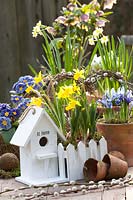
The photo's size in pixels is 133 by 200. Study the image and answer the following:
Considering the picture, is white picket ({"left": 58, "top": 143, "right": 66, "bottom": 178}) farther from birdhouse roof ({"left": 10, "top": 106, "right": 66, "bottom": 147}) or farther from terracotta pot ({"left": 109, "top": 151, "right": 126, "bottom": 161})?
terracotta pot ({"left": 109, "top": 151, "right": 126, "bottom": 161})

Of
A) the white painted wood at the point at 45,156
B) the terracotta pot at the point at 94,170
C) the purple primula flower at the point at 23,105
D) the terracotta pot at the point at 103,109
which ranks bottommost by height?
the terracotta pot at the point at 94,170

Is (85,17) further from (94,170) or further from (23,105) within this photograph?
(94,170)

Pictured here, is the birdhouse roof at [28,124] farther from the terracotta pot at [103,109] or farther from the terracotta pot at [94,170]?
the terracotta pot at [103,109]

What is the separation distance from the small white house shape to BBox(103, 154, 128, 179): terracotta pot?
0.46 ft

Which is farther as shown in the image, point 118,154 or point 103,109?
point 103,109

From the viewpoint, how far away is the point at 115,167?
6.18 feet

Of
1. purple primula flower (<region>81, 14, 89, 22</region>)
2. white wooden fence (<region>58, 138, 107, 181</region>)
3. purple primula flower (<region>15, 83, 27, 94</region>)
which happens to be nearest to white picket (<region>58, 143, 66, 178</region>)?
white wooden fence (<region>58, 138, 107, 181</region>)

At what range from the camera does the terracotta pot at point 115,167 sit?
1880 millimetres

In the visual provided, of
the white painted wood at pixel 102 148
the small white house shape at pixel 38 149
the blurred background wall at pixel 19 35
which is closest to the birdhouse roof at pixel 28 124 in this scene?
the small white house shape at pixel 38 149

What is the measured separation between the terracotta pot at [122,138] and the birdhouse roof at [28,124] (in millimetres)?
202

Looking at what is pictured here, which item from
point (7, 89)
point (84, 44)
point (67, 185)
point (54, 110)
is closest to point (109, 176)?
point (67, 185)

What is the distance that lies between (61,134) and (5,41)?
1851 mm

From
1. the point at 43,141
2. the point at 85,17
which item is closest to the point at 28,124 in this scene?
the point at 43,141

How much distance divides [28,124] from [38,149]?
0.09 meters
